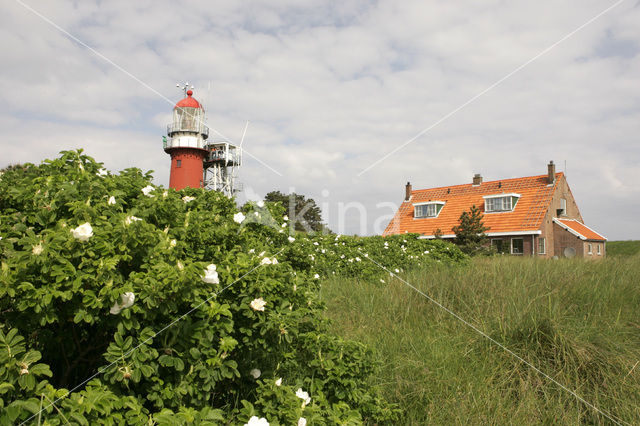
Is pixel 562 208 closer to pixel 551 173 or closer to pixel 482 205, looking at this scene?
pixel 551 173

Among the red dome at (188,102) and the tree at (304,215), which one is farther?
the red dome at (188,102)

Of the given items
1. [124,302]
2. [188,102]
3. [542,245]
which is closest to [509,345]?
[124,302]

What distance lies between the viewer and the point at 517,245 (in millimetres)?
26516

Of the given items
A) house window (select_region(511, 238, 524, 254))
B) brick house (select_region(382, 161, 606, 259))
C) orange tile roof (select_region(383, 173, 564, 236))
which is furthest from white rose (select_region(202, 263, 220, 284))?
house window (select_region(511, 238, 524, 254))

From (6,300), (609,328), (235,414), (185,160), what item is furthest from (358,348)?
(185,160)

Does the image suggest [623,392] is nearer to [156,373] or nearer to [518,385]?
[518,385]

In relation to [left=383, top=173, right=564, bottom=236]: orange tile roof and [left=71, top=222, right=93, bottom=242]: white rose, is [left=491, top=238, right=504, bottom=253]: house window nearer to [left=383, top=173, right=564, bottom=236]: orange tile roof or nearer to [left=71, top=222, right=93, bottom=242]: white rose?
[left=383, top=173, right=564, bottom=236]: orange tile roof

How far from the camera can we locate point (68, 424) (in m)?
1.84

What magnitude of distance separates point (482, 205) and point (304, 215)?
18.2 m

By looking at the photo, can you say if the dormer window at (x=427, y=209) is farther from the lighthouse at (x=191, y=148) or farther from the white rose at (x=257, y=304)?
the white rose at (x=257, y=304)

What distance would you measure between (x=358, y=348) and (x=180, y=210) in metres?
1.81

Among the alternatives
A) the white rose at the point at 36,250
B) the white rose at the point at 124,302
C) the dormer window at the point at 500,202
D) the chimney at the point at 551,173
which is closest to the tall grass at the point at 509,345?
the white rose at the point at 124,302

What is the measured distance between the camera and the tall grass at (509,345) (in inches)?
138

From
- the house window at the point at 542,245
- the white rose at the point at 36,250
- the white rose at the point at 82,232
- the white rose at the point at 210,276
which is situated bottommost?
the white rose at the point at 210,276
